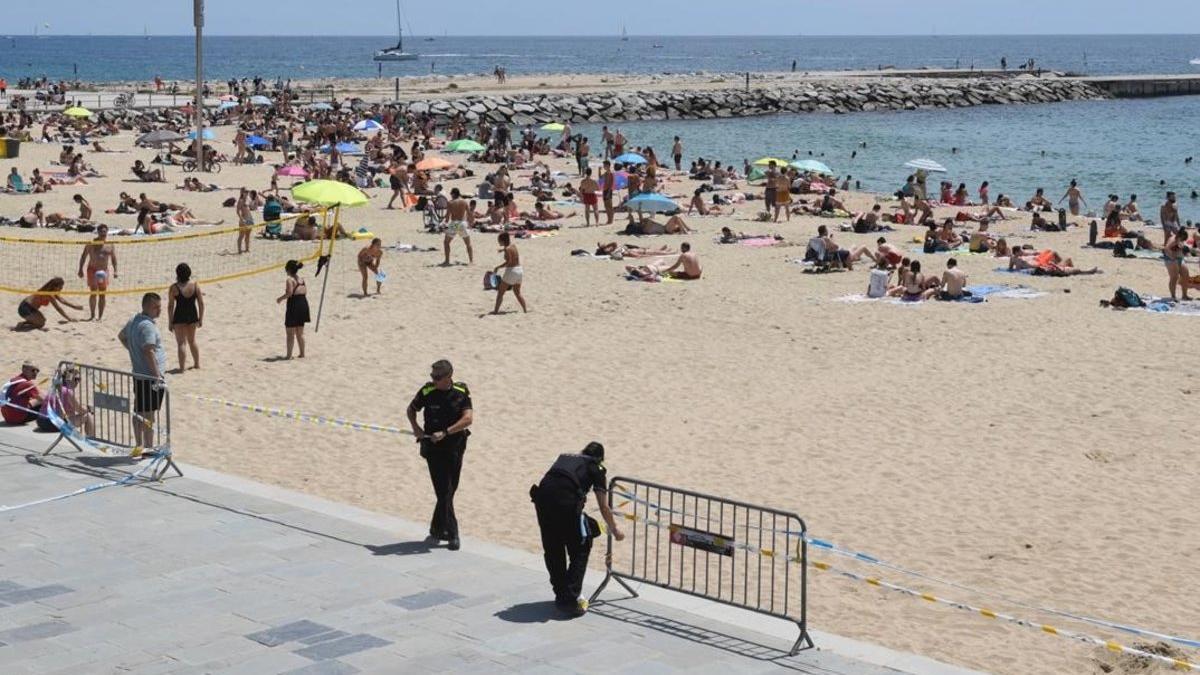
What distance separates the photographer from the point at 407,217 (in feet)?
101

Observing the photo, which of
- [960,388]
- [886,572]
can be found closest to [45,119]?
[960,388]

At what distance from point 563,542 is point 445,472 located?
5.12ft

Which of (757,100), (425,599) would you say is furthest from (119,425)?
(757,100)

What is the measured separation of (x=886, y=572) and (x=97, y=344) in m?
10.8

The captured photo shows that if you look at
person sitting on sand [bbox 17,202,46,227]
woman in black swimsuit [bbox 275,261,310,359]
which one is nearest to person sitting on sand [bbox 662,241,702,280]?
woman in black swimsuit [bbox 275,261,310,359]

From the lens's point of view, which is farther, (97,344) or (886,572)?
(97,344)


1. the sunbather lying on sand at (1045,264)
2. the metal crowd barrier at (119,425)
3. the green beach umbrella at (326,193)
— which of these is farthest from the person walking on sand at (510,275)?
the sunbather lying on sand at (1045,264)

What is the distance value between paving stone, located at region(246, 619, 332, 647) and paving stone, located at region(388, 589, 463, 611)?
1.85 ft

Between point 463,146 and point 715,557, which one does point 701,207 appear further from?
point 715,557

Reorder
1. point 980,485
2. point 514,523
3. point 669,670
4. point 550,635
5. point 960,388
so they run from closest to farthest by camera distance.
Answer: point 669,670 < point 550,635 < point 514,523 < point 980,485 < point 960,388

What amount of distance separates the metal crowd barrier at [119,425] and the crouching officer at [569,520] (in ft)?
13.0

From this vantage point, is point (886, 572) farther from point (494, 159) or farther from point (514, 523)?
point (494, 159)

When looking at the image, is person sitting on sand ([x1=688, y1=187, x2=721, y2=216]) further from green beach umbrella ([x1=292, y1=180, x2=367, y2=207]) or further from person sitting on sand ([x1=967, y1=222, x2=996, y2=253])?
green beach umbrella ([x1=292, y1=180, x2=367, y2=207])

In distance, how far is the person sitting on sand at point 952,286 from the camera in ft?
71.3
